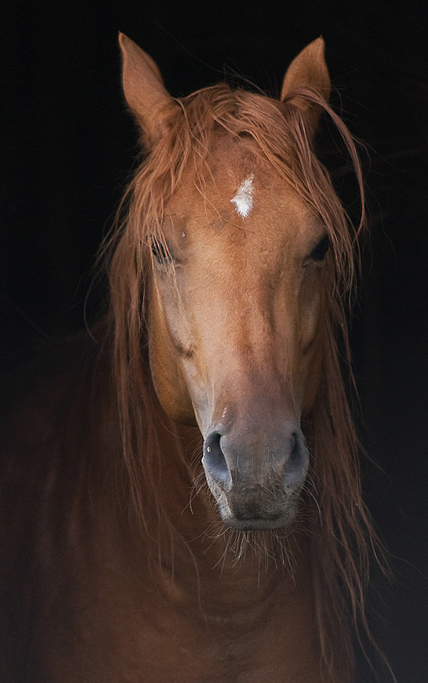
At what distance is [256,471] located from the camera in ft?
4.54

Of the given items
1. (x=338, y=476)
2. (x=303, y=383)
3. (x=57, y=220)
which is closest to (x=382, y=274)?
(x=57, y=220)

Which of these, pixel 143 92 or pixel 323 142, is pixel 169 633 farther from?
pixel 323 142

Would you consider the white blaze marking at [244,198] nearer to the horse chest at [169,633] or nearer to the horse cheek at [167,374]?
the horse cheek at [167,374]

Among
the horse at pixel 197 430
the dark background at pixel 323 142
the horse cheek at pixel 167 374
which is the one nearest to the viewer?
the horse at pixel 197 430

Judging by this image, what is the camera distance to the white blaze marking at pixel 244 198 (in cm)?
162

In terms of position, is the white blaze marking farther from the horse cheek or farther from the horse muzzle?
the horse muzzle

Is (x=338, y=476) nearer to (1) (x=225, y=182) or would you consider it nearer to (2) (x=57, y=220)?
(1) (x=225, y=182)

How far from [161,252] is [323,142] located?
2.88 metres

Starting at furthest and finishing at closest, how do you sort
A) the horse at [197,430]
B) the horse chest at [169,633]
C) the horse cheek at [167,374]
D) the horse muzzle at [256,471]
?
1. the horse chest at [169,633]
2. the horse cheek at [167,374]
3. the horse at [197,430]
4. the horse muzzle at [256,471]

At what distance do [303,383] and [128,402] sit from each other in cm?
57

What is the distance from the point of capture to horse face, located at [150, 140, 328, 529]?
55.6 inches

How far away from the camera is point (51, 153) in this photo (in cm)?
405

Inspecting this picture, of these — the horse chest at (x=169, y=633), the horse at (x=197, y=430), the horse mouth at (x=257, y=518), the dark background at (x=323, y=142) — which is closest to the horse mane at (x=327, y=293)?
the horse at (x=197, y=430)

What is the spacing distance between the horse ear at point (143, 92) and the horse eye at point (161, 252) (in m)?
0.36
